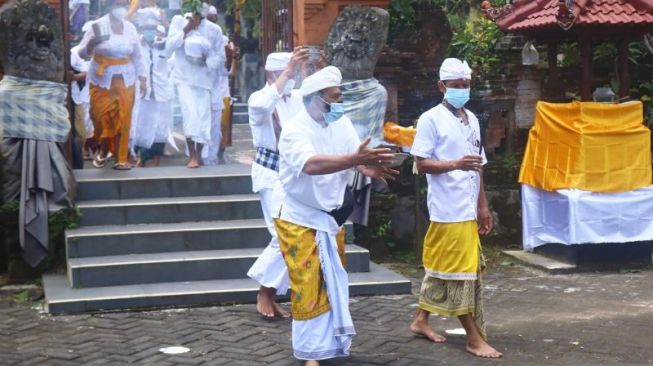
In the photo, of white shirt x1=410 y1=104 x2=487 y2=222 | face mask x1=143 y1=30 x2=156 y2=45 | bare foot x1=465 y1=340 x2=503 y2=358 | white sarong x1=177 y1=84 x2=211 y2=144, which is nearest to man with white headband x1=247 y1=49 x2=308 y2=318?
white shirt x1=410 y1=104 x2=487 y2=222

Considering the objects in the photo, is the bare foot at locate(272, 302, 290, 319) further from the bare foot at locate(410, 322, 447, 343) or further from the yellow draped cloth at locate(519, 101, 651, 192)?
the yellow draped cloth at locate(519, 101, 651, 192)

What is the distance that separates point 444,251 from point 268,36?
233 inches

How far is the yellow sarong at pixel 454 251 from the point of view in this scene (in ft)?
23.5

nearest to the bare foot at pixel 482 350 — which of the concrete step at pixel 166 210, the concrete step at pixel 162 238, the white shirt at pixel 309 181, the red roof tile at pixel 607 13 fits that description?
the white shirt at pixel 309 181

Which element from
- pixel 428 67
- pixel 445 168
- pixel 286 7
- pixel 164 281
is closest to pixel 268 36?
pixel 286 7

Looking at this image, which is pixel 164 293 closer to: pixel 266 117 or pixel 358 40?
pixel 266 117

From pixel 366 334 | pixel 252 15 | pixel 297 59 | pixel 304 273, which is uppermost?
pixel 252 15

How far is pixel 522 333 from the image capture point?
7762 mm

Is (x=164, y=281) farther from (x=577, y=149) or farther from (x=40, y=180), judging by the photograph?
(x=577, y=149)

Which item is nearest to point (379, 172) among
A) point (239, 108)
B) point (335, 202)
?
point (335, 202)

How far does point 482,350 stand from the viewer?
707cm

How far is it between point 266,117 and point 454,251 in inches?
77.1

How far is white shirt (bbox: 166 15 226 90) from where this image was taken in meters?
11.8

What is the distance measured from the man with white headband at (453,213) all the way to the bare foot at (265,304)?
4.31 ft
